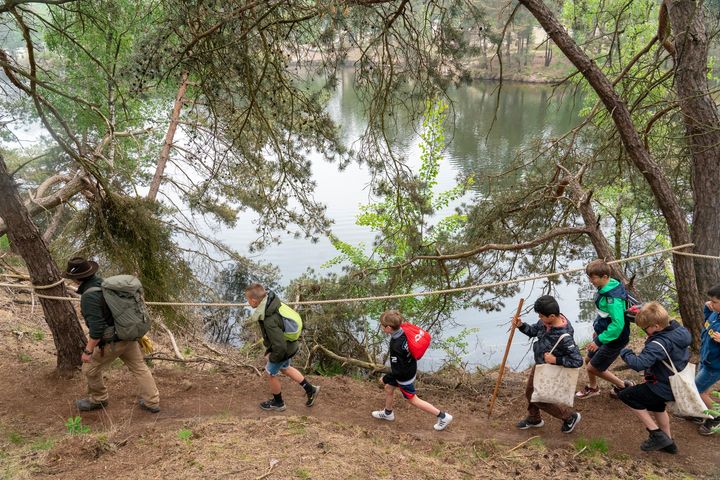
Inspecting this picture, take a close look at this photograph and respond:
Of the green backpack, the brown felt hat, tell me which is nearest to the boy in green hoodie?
the green backpack

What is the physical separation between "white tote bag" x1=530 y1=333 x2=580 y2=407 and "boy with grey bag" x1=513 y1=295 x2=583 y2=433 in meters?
0.04

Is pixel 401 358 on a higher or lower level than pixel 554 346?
lower

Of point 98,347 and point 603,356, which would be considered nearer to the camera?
point 98,347

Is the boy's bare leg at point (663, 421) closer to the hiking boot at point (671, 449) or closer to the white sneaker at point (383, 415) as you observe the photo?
the hiking boot at point (671, 449)

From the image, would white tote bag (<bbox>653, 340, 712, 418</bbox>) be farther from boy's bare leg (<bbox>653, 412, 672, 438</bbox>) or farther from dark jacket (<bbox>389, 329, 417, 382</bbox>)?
dark jacket (<bbox>389, 329, 417, 382</bbox>)

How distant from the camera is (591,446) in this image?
4242 mm

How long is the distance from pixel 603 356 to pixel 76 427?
4728mm

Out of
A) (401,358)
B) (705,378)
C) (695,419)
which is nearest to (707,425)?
(695,419)

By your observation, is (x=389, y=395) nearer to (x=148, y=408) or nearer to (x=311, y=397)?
(x=311, y=397)

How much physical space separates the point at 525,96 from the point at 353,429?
98.2 ft

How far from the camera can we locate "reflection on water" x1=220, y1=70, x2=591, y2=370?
11.8 meters

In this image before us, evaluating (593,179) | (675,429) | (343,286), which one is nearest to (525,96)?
(593,179)

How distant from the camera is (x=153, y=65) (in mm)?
4852

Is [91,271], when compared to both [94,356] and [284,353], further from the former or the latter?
[284,353]
